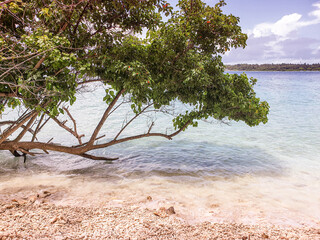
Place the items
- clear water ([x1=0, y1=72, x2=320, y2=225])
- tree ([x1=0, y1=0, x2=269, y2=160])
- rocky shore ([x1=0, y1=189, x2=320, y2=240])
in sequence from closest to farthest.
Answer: rocky shore ([x1=0, y1=189, x2=320, y2=240]) < tree ([x1=0, y1=0, x2=269, y2=160]) < clear water ([x1=0, y1=72, x2=320, y2=225])

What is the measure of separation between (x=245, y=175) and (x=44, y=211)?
528 centimetres

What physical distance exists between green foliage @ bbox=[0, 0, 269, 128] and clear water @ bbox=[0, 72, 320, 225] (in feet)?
6.36

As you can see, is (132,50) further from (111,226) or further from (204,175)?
(204,175)

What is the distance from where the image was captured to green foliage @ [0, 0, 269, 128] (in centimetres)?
441

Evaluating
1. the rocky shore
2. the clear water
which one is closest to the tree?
the clear water

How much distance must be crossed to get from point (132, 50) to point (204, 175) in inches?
152

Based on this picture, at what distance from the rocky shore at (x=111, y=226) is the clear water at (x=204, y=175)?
0.48 m

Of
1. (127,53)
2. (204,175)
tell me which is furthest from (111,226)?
(204,175)

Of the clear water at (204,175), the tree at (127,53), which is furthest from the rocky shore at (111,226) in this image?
the tree at (127,53)

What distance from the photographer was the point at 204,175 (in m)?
6.61

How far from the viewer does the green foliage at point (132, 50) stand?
441cm

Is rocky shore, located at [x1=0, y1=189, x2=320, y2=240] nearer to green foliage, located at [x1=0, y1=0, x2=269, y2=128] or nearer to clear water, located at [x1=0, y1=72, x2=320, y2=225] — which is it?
clear water, located at [x1=0, y1=72, x2=320, y2=225]

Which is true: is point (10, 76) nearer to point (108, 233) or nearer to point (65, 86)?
point (65, 86)

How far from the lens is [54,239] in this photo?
2.99 meters
